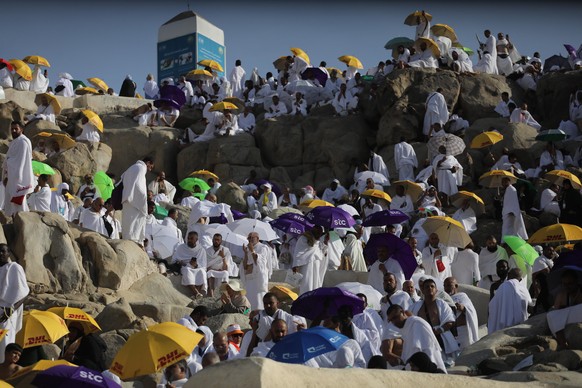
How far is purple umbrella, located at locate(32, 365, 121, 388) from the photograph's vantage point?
11508 millimetres

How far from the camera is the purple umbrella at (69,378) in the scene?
11.5 m

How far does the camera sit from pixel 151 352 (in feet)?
42.5

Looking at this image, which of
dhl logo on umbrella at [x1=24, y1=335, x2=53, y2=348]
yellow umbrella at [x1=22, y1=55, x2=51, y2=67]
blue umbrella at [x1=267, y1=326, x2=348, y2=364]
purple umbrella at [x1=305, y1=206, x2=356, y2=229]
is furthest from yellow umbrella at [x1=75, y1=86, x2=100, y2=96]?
blue umbrella at [x1=267, y1=326, x2=348, y2=364]

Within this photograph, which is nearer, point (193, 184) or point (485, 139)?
point (193, 184)

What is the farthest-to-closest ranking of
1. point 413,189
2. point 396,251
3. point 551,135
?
point 551,135, point 413,189, point 396,251

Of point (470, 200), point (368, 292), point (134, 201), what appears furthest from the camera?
point (470, 200)

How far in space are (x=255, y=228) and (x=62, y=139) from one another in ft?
29.9

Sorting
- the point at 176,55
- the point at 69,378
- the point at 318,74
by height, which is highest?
the point at 176,55

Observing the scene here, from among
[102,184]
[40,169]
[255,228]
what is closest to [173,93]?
[102,184]

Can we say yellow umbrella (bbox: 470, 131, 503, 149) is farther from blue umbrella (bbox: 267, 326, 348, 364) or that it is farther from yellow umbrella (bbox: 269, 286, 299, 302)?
blue umbrella (bbox: 267, 326, 348, 364)

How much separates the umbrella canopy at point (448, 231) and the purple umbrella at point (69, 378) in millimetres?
11313

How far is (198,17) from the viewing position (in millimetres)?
59094

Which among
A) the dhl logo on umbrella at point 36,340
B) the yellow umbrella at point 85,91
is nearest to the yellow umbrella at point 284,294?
the dhl logo on umbrella at point 36,340

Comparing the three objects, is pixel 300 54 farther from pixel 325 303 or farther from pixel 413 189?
pixel 325 303
